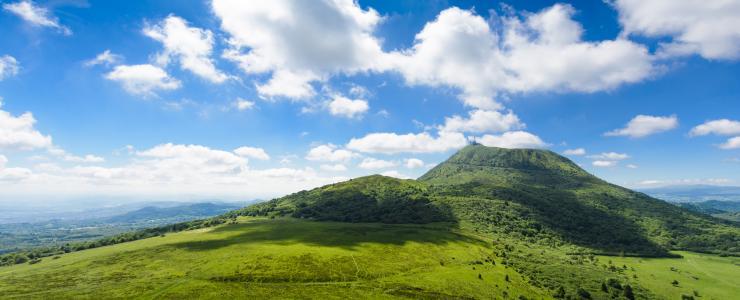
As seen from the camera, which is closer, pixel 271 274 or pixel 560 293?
pixel 271 274

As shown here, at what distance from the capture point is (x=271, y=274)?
471 feet

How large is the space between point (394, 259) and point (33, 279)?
497 feet

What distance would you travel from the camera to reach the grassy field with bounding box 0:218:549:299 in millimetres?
126562

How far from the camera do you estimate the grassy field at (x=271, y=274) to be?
415 feet

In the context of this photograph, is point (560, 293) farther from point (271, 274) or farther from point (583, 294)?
point (271, 274)

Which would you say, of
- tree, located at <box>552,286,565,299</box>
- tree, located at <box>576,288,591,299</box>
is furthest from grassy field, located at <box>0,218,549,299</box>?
tree, located at <box>576,288,591,299</box>

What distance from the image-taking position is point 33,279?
453 feet

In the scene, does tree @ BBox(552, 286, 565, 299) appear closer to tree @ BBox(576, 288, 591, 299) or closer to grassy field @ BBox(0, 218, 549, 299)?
grassy field @ BBox(0, 218, 549, 299)

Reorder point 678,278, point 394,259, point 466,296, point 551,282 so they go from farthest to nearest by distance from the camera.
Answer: point 678,278, point 394,259, point 551,282, point 466,296

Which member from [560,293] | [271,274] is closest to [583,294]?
[560,293]

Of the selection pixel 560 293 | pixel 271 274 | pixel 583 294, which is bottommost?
pixel 583 294

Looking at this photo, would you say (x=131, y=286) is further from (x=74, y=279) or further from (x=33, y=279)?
(x=33, y=279)

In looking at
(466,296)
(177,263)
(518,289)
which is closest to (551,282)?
(518,289)

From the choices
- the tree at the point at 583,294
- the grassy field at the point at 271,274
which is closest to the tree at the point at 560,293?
the grassy field at the point at 271,274
